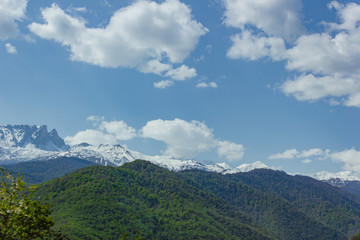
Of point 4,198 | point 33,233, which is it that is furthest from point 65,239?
point 4,198

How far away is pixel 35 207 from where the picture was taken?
1551 inches

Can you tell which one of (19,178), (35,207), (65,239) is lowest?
(65,239)

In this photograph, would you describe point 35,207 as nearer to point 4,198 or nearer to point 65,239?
point 4,198

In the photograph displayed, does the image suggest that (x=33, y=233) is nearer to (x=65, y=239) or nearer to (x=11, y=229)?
(x=11, y=229)

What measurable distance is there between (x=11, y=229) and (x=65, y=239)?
34.5ft

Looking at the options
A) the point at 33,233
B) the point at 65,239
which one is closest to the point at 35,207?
the point at 33,233

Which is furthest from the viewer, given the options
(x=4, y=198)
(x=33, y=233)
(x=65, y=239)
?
(x=65, y=239)

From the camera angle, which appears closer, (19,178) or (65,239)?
(19,178)

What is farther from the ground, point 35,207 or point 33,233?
point 35,207

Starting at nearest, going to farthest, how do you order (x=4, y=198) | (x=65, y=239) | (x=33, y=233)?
(x=4, y=198) < (x=33, y=233) < (x=65, y=239)

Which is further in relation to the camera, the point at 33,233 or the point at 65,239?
the point at 65,239

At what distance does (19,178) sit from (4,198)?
2.54 metres

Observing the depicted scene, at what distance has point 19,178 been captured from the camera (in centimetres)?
3691

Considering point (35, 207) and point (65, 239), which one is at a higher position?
point (35, 207)
